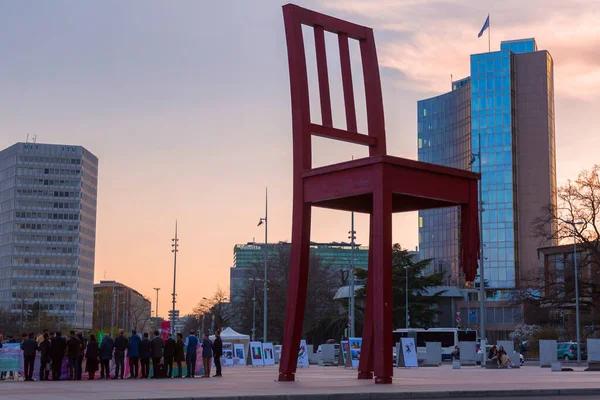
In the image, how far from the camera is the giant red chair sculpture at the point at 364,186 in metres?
18.5

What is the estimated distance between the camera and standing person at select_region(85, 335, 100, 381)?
25.2 meters

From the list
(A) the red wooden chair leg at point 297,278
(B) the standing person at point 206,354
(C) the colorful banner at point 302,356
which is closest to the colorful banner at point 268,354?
(C) the colorful banner at point 302,356

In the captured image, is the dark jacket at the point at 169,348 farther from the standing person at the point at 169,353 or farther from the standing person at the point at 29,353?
the standing person at the point at 29,353

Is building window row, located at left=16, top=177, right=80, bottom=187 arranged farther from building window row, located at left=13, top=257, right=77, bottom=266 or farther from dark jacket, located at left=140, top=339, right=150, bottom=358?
dark jacket, located at left=140, top=339, right=150, bottom=358

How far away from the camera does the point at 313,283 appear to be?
82.4 metres

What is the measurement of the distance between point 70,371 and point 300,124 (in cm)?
1077

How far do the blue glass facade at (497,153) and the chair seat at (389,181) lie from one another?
104m

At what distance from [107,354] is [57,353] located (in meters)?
1.42

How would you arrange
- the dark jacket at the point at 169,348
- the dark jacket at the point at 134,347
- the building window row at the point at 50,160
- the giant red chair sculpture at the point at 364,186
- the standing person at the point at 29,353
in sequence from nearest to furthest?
the giant red chair sculpture at the point at 364,186 < the standing person at the point at 29,353 < the dark jacket at the point at 134,347 < the dark jacket at the point at 169,348 < the building window row at the point at 50,160

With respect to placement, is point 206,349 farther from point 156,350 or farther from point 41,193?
point 41,193

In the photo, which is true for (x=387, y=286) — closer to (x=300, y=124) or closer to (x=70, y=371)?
(x=300, y=124)

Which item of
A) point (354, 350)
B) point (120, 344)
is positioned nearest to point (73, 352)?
point (120, 344)

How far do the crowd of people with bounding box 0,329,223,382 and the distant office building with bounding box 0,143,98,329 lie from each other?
430 feet

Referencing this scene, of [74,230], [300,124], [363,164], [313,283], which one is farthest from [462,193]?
[74,230]
